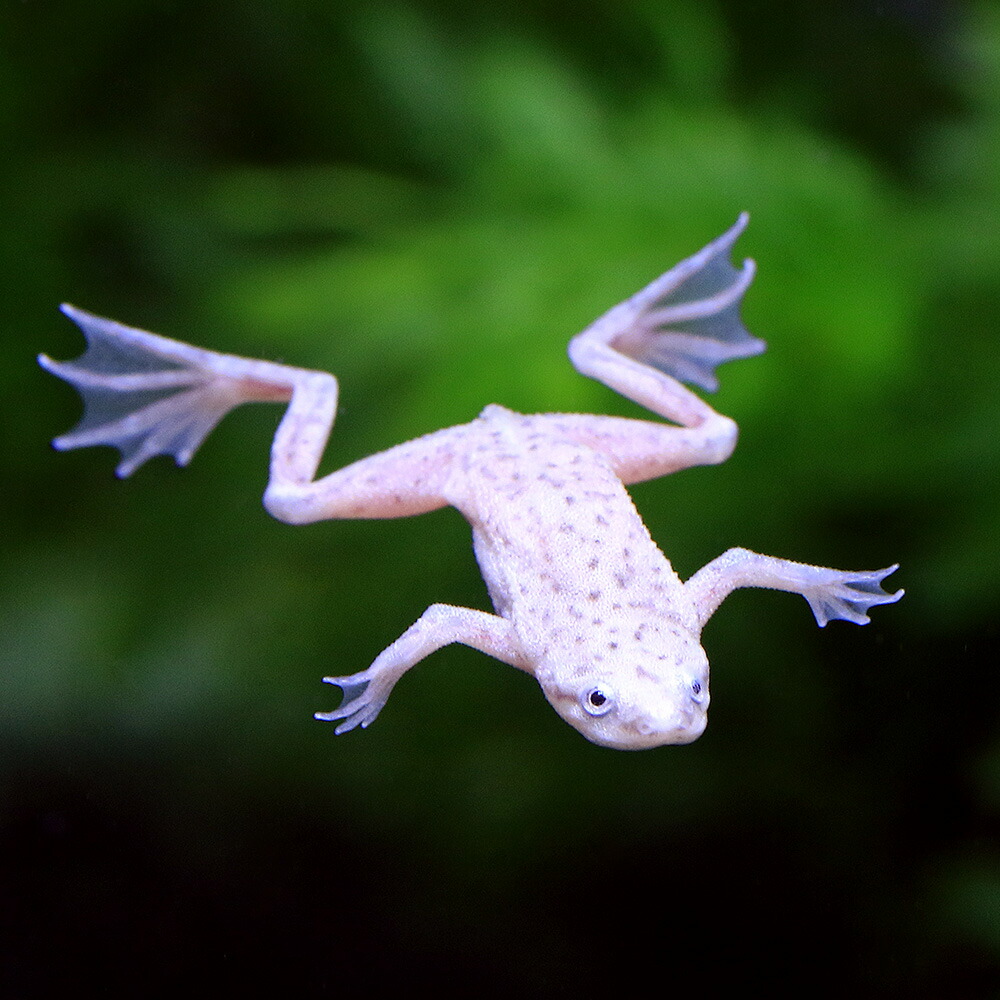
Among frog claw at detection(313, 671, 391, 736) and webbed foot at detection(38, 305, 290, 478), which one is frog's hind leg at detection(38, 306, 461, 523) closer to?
webbed foot at detection(38, 305, 290, 478)

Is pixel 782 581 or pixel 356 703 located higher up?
pixel 782 581

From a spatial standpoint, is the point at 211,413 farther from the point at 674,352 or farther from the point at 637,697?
the point at 637,697

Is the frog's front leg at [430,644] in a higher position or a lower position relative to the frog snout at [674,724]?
higher

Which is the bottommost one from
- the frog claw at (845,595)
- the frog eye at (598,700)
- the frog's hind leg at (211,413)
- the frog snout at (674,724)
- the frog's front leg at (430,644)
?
the frog snout at (674,724)

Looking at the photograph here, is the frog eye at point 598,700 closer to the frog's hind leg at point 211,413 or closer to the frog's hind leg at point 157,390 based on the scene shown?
the frog's hind leg at point 211,413

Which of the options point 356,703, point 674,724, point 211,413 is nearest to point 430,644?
point 356,703

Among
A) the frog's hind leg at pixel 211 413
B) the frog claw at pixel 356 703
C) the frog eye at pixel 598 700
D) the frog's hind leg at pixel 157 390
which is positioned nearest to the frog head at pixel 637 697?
the frog eye at pixel 598 700

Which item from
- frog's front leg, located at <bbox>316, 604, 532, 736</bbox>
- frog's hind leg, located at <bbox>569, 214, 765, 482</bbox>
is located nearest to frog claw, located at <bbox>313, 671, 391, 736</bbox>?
frog's front leg, located at <bbox>316, 604, 532, 736</bbox>
